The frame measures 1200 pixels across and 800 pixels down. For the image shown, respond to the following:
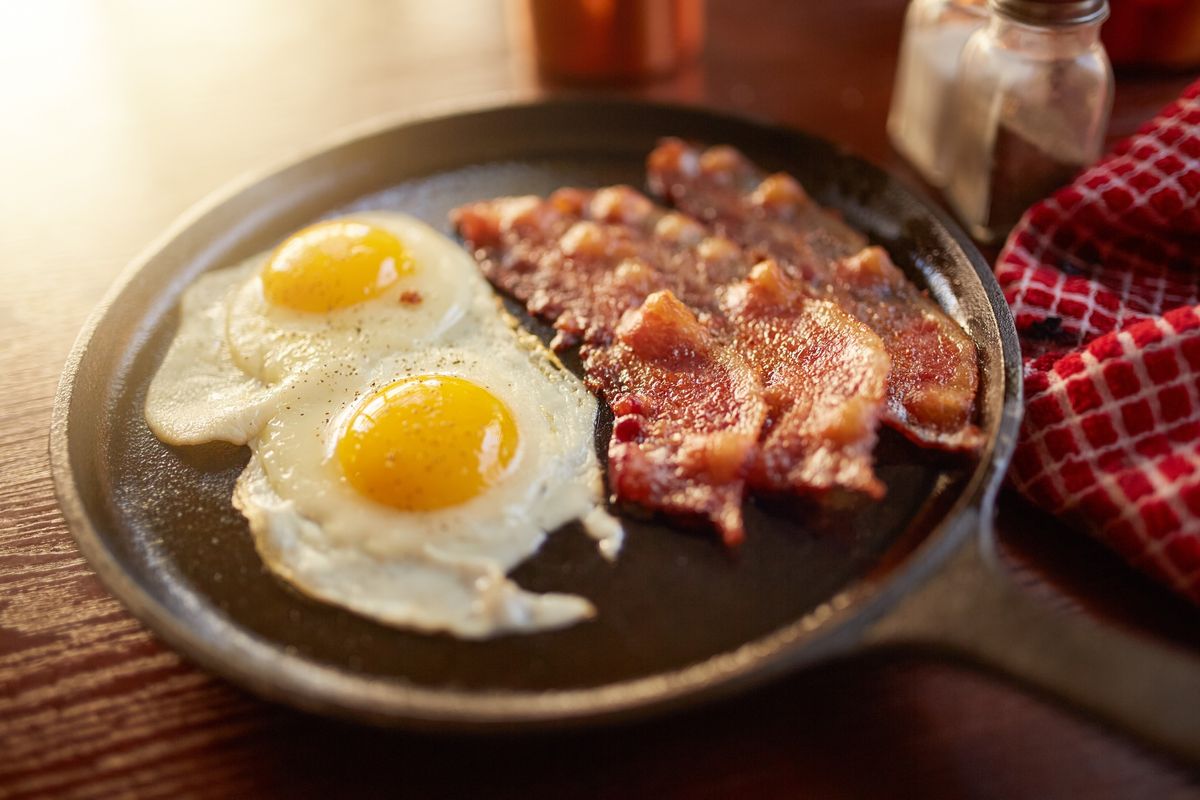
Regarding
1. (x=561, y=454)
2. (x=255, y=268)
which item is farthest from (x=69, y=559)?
(x=561, y=454)

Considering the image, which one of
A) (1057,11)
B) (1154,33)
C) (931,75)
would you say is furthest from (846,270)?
(1154,33)

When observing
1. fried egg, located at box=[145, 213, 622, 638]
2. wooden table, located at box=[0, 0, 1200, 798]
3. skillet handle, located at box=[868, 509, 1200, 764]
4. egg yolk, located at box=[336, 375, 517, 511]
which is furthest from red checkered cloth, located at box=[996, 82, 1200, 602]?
egg yolk, located at box=[336, 375, 517, 511]

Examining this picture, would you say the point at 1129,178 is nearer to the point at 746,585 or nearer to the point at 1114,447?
the point at 1114,447

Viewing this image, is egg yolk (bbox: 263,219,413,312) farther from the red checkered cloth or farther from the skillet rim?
the red checkered cloth

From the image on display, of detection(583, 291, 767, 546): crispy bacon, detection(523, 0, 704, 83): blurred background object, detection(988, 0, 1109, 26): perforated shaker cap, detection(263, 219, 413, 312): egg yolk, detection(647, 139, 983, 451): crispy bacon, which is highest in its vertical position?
detection(988, 0, 1109, 26): perforated shaker cap

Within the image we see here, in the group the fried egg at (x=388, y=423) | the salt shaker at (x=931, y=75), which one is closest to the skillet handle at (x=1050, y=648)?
the fried egg at (x=388, y=423)

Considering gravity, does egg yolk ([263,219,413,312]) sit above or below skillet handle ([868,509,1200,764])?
above

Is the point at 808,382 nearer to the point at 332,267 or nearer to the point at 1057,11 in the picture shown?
the point at 1057,11
